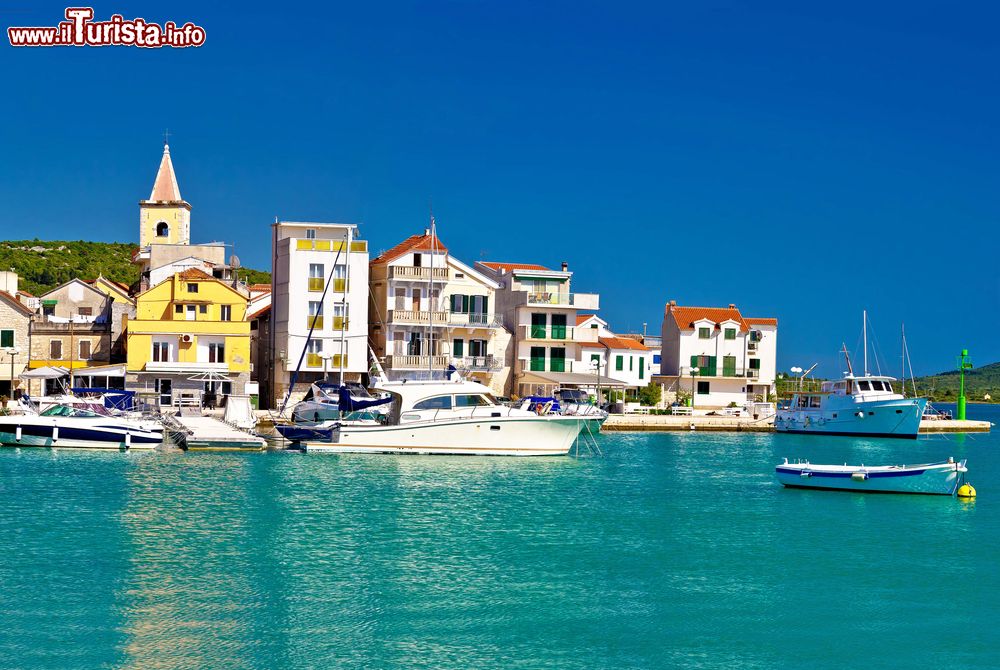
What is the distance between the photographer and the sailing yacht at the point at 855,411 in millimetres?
69625

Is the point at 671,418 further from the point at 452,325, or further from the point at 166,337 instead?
the point at 166,337

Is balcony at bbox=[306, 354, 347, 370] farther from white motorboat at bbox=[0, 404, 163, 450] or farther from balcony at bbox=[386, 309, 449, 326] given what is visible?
white motorboat at bbox=[0, 404, 163, 450]

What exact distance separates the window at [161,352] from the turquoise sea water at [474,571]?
20.4m

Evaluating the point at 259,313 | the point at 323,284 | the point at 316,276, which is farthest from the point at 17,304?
the point at 323,284

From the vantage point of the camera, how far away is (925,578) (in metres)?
24.8

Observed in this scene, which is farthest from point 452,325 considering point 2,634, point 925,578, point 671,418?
point 2,634

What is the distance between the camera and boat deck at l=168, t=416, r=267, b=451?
153 feet

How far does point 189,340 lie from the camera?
61250 millimetres

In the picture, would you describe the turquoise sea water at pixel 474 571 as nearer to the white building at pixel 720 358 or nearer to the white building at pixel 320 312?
the white building at pixel 320 312

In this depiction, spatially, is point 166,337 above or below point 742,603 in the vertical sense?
above

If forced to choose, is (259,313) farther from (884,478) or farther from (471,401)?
(884,478)

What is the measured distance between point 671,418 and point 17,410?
4152 centimetres

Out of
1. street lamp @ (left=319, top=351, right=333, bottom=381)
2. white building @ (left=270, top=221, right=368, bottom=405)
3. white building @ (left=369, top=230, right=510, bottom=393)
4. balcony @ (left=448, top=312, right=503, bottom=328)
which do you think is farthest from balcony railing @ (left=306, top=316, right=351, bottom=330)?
balcony @ (left=448, top=312, right=503, bottom=328)

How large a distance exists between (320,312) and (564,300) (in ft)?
59.7
